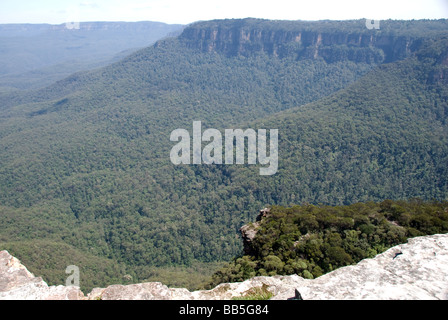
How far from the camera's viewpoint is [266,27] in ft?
488

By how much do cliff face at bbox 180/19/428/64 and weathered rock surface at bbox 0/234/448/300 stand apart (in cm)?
11162

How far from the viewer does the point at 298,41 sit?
142625 mm

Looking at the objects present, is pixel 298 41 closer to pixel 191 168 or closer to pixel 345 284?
pixel 191 168

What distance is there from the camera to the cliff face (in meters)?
116

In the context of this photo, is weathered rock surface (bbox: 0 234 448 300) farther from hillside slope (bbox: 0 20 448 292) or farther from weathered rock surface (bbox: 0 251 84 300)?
hillside slope (bbox: 0 20 448 292)

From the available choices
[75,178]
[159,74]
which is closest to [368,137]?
[75,178]

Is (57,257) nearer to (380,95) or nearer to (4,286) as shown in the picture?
(4,286)

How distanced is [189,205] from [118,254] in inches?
691

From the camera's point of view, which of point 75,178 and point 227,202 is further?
point 75,178

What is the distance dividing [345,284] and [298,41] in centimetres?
15195

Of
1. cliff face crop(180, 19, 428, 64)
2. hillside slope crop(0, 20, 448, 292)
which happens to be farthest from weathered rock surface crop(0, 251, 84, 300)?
cliff face crop(180, 19, 428, 64)

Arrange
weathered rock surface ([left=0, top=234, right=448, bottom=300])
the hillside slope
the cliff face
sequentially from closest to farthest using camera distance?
weathered rock surface ([left=0, top=234, right=448, bottom=300]) < the hillside slope < the cliff face

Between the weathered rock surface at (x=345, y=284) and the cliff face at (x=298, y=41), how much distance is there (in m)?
112

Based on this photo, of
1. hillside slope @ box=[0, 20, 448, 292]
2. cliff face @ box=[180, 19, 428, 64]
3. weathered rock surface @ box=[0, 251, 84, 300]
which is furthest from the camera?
cliff face @ box=[180, 19, 428, 64]
